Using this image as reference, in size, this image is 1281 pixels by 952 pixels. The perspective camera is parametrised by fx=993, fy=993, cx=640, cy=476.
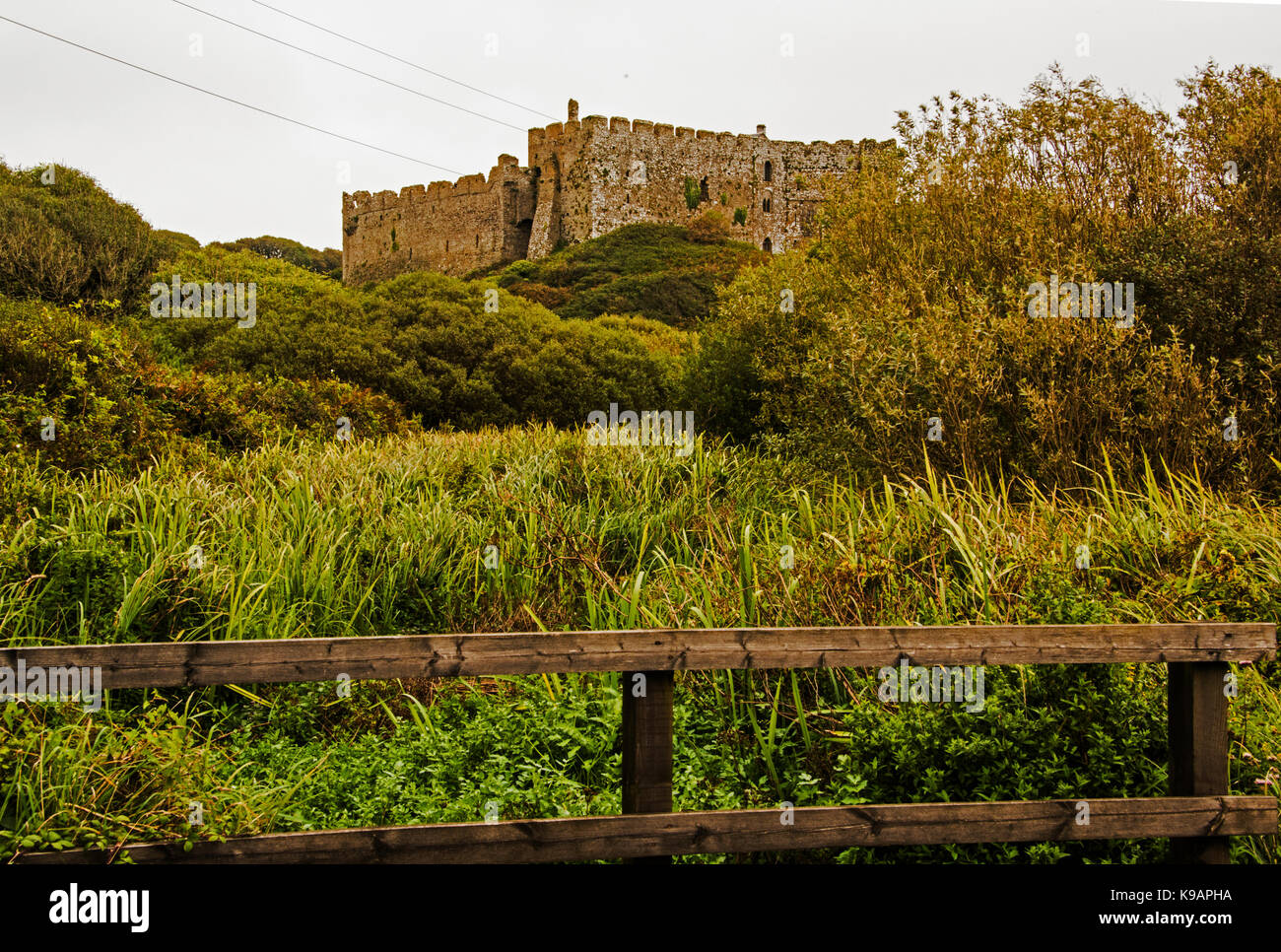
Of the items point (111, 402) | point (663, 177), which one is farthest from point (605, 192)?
point (111, 402)

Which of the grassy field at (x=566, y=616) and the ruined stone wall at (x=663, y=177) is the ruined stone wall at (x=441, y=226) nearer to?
the ruined stone wall at (x=663, y=177)

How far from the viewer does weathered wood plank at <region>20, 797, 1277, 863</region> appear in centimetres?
323

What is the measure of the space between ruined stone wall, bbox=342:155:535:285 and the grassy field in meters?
44.6

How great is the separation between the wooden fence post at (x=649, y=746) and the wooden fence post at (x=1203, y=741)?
1.88 metres

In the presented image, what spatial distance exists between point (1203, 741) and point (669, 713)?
193 cm

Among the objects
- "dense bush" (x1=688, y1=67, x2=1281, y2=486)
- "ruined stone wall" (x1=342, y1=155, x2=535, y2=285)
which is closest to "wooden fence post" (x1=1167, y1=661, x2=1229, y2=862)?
"dense bush" (x1=688, y1=67, x2=1281, y2=486)

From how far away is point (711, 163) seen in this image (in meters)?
49.9

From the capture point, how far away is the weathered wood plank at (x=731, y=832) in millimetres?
3230

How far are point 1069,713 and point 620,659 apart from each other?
6.58ft

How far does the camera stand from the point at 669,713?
3455mm

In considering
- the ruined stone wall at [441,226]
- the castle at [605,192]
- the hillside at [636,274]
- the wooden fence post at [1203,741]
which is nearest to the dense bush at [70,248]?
the wooden fence post at [1203,741]

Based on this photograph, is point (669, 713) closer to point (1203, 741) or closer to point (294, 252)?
point (1203, 741)

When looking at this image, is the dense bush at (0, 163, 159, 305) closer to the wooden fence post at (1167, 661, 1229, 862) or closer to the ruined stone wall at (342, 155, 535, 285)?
the wooden fence post at (1167, 661, 1229, 862)
